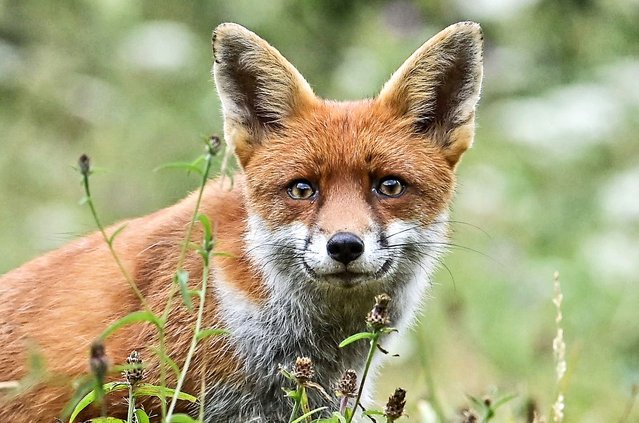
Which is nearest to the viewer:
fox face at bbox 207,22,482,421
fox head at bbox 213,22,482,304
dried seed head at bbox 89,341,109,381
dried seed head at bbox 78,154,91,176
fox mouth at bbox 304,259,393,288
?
dried seed head at bbox 89,341,109,381

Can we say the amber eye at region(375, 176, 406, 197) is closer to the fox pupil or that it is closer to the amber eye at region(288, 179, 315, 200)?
the fox pupil

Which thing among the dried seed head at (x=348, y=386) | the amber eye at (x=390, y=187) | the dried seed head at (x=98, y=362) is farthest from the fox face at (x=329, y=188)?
the dried seed head at (x=98, y=362)

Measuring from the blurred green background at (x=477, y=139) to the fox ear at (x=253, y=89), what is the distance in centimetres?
233

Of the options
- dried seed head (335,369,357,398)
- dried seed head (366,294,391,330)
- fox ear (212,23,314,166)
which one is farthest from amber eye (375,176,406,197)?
dried seed head (366,294,391,330)

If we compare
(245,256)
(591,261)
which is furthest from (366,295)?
(591,261)

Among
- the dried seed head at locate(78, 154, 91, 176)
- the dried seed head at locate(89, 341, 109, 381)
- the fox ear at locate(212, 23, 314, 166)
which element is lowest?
the dried seed head at locate(89, 341, 109, 381)

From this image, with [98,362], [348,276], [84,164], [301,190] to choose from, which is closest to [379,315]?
[98,362]

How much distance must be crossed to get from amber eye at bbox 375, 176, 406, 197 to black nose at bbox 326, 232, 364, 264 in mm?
544

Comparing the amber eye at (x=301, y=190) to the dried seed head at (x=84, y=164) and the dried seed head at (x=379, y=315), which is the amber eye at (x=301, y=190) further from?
the dried seed head at (x=84, y=164)

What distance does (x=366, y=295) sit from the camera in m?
5.03

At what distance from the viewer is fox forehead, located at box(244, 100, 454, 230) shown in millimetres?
4898

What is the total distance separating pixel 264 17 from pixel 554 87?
2704mm

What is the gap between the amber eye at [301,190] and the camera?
4977 mm

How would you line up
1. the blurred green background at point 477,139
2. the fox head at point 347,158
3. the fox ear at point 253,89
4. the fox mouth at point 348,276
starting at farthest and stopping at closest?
the blurred green background at point 477,139
the fox ear at point 253,89
the fox head at point 347,158
the fox mouth at point 348,276
